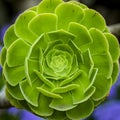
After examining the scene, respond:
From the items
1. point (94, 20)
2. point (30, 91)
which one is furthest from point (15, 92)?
point (94, 20)

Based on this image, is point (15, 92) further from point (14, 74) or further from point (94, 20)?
point (94, 20)

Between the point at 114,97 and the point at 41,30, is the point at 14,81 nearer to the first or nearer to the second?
the point at 41,30

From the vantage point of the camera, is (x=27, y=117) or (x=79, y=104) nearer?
(x=79, y=104)

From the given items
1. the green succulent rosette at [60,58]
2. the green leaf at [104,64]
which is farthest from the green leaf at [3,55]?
the green leaf at [104,64]

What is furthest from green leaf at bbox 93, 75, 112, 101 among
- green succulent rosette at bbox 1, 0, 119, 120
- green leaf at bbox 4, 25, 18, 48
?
green leaf at bbox 4, 25, 18, 48

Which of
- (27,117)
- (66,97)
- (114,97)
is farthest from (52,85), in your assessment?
(114,97)

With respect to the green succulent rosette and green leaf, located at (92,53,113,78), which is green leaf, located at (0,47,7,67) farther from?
green leaf, located at (92,53,113,78)
